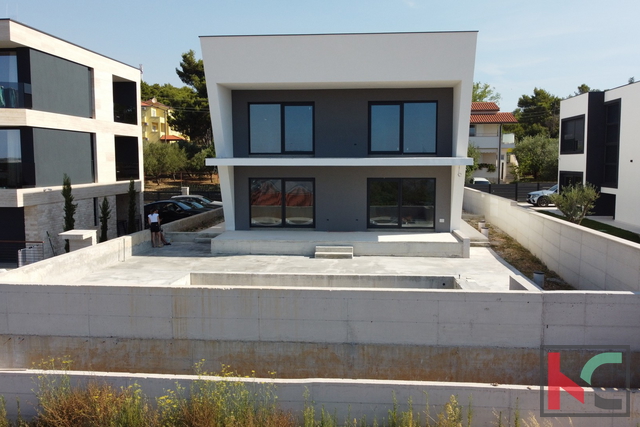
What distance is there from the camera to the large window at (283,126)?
19.9 metres

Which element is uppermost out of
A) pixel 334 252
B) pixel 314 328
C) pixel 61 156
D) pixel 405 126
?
pixel 405 126

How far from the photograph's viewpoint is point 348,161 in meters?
18.2

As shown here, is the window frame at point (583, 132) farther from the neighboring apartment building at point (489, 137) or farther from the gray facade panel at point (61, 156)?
the gray facade panel at point (61, 156)

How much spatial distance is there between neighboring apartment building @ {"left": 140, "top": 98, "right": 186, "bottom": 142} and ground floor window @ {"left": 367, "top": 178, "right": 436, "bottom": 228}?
41.5 m

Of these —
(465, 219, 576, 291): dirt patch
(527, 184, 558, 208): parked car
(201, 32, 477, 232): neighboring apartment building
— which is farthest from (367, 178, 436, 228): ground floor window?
(527, 184, 558, 208): parked car

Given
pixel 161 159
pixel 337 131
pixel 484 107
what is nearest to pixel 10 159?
pixel 337 131

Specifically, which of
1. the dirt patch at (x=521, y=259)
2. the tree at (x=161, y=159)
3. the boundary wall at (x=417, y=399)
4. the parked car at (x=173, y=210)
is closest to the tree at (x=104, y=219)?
the parked car at (x=173, y=210)

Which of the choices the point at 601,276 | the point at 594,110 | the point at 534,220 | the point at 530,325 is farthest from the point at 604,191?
the point at 530,325

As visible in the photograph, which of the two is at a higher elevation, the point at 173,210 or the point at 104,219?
the point at 173,210

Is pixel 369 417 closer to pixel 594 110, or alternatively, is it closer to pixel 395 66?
pixel 395 66

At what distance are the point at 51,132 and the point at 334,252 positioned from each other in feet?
40.8

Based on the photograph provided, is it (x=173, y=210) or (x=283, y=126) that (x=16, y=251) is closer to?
(x=173, y=210)

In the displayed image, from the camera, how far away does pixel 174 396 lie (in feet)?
29.0

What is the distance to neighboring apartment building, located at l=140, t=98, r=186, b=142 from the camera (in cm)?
5719
